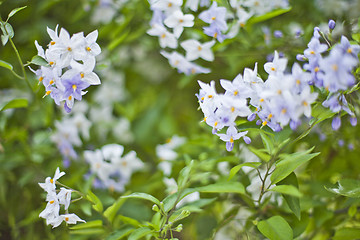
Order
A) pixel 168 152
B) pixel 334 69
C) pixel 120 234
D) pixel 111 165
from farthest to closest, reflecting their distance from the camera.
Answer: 1. pixel 168 152
2. pixel 111 165
3. pixel 120 234
4. pixel 334 69

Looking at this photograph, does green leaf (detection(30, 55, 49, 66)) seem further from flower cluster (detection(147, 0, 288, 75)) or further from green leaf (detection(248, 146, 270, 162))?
green leaf (detection(248, 146, 270, 162))

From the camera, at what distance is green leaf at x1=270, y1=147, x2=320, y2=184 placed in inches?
26.0

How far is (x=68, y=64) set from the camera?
0.69 m

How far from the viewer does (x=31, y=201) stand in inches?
49.6

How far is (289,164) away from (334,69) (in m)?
0.23

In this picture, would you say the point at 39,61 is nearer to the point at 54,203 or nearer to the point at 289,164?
the point at 54,203

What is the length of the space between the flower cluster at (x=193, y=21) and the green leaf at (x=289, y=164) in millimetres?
353

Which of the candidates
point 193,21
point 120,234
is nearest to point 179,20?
point 193,21

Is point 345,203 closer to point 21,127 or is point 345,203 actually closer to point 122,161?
point 122,161

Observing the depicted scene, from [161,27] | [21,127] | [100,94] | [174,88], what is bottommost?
[174,88]

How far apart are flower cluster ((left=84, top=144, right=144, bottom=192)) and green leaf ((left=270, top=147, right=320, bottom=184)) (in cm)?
60

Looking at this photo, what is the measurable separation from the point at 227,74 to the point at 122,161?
0.53 meters

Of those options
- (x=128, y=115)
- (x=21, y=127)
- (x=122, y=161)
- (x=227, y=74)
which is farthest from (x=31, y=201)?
(x=227, y=74)

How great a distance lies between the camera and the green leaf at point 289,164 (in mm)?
661
